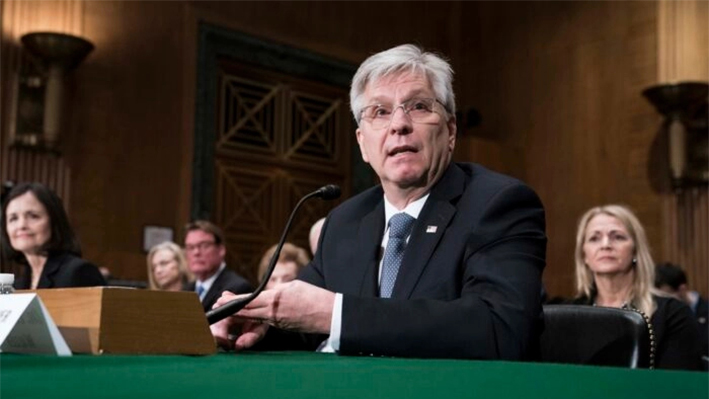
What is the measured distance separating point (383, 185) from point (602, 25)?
8.00m

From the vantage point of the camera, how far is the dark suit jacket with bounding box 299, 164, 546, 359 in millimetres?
1835

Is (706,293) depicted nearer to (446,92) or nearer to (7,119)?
(7,119)

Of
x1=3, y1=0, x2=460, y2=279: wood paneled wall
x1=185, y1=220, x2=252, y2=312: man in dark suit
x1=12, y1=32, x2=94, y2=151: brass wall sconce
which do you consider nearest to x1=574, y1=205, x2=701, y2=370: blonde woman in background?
x1=185, y1=220, x2=252, y2=312: man in dark suit

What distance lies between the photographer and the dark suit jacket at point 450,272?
183cm

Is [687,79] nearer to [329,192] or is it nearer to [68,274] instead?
[68,274]

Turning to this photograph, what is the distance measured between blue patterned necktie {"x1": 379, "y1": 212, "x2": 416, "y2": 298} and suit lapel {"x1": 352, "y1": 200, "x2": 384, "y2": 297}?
0.9 inches

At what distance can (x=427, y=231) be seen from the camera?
7.48 ft

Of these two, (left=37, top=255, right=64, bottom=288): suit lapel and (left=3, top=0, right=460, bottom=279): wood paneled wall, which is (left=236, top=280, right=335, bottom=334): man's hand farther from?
(left=3, top=0, right=460, bottom=279): wood paneled wall

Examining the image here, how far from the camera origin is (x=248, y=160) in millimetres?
9227

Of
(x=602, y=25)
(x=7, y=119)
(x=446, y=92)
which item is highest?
(x=602, y=25)

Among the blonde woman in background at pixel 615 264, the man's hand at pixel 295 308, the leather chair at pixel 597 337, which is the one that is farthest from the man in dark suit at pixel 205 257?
the man's hand at pixel 295 308

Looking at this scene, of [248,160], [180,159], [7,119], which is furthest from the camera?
[248,160]

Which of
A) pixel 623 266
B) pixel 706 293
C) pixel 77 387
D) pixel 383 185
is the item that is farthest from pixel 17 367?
pixel 706 293

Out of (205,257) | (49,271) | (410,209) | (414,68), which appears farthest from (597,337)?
(205,257)
